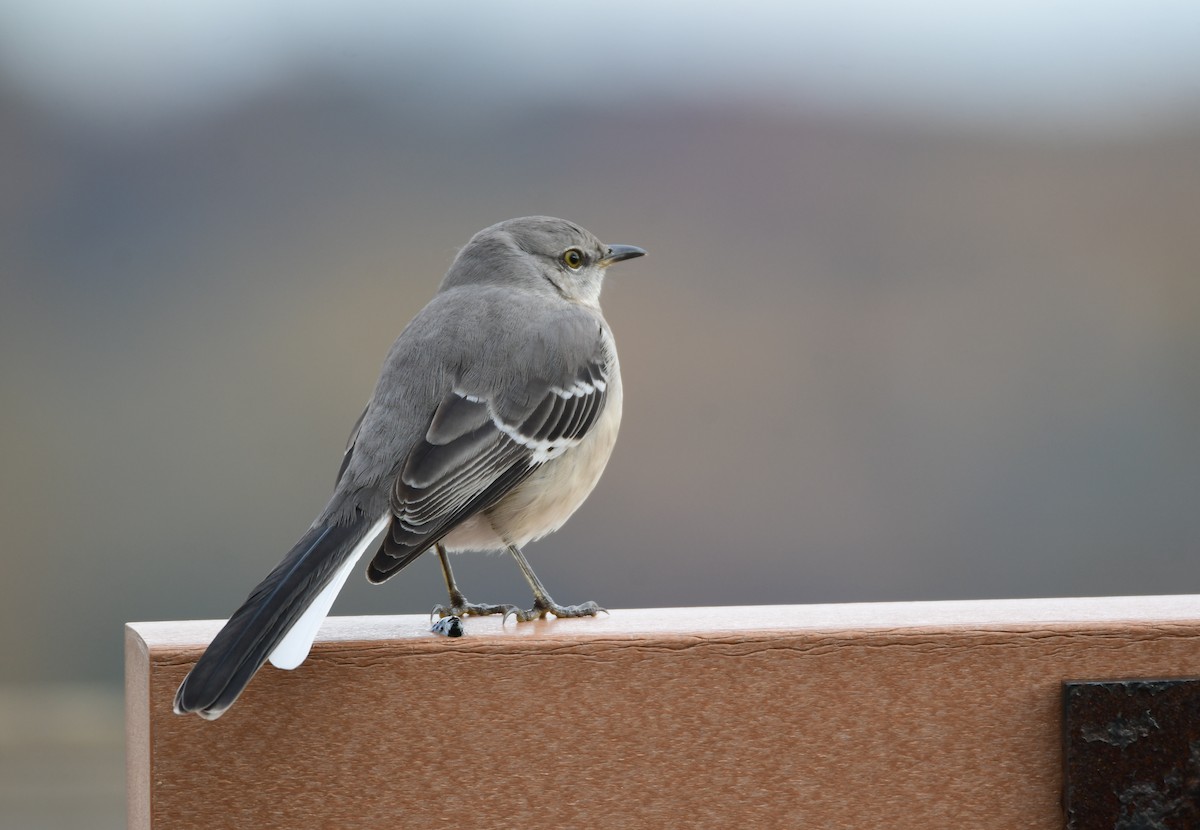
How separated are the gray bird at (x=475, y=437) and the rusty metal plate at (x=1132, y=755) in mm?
861

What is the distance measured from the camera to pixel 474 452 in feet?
7.22

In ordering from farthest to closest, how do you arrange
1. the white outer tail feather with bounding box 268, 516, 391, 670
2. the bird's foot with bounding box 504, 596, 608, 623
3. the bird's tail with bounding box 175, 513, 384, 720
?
1. the bird's foot with bounding box 504, 596, 608, 623
2. the white outer tail feather with bounding box 268, 516, 391, 670
3. the bird's tail with bounding box 175, 513, 384, 720

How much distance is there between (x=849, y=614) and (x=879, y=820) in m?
0.35

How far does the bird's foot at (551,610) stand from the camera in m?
2.26

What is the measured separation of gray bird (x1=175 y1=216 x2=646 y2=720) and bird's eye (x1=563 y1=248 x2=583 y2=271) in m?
0.04

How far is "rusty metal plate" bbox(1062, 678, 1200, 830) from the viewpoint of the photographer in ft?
6.23

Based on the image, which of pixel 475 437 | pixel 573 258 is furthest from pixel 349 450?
pixel 573 258

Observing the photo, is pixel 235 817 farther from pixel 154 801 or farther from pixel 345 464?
pixel 345 464

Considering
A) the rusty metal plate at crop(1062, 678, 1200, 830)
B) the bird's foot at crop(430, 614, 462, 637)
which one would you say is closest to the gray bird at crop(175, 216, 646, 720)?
the bird's foot at crop(430, 614, 462, 637)

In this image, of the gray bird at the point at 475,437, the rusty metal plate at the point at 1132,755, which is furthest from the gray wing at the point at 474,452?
the rusty metal plate at the point at 1132,755

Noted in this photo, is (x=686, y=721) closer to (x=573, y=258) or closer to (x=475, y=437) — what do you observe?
(x=475, y=437)

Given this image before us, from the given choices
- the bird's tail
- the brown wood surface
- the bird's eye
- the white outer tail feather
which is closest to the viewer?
the bird's tail

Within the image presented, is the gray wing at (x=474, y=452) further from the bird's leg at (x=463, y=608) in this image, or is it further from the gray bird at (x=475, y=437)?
the bird's leg at (x=463, y=608)

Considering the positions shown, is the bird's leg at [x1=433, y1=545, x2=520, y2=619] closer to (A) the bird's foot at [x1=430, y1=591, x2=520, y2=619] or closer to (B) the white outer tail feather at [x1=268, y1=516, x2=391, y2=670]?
(A) the bird's foot at [x1=430, y1=591, x2=520, y2=619]
